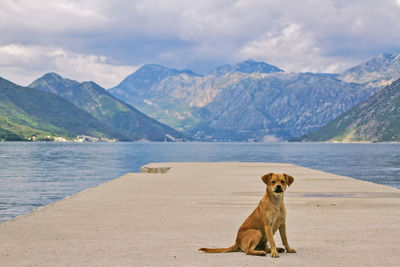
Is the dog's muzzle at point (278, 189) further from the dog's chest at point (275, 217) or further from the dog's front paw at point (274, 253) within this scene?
the dog's front paw at point (274, 253)

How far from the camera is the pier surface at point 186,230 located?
10.6m

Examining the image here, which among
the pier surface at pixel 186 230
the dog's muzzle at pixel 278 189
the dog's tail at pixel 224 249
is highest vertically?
the dog's muzzle at pixel 278 189

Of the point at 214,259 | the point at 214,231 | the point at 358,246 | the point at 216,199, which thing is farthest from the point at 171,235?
the point at 216,199

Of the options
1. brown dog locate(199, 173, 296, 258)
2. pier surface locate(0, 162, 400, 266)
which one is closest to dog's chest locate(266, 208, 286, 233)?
brown dog locate(199, 173, 296, 258)

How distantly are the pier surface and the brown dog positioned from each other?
0.28 m

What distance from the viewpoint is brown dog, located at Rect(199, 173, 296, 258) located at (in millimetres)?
10094

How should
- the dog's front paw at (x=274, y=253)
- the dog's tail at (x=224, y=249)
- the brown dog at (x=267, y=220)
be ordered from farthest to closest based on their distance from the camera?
the dog's tail at (x=224, y=249), the dog's front paw at (x=274, y=253), the brown dog at (x=267, y=220)

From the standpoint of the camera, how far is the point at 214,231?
14617 millimetres

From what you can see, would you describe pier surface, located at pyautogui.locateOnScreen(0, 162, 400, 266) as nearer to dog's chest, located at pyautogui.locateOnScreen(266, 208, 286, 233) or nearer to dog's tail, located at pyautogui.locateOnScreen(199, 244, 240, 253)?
dog's tail, located at pyautogui.locateOnScreen(199, 244, 240, 253)

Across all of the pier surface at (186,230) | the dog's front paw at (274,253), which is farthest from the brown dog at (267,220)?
the pier surface at (186,230)

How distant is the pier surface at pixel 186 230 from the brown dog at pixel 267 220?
11.1 inches

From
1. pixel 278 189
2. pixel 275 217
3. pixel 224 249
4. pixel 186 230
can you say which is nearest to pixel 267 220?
pixel 275 217

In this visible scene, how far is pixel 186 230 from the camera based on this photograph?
14.8 m

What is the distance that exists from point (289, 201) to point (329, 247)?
35.4 feet
